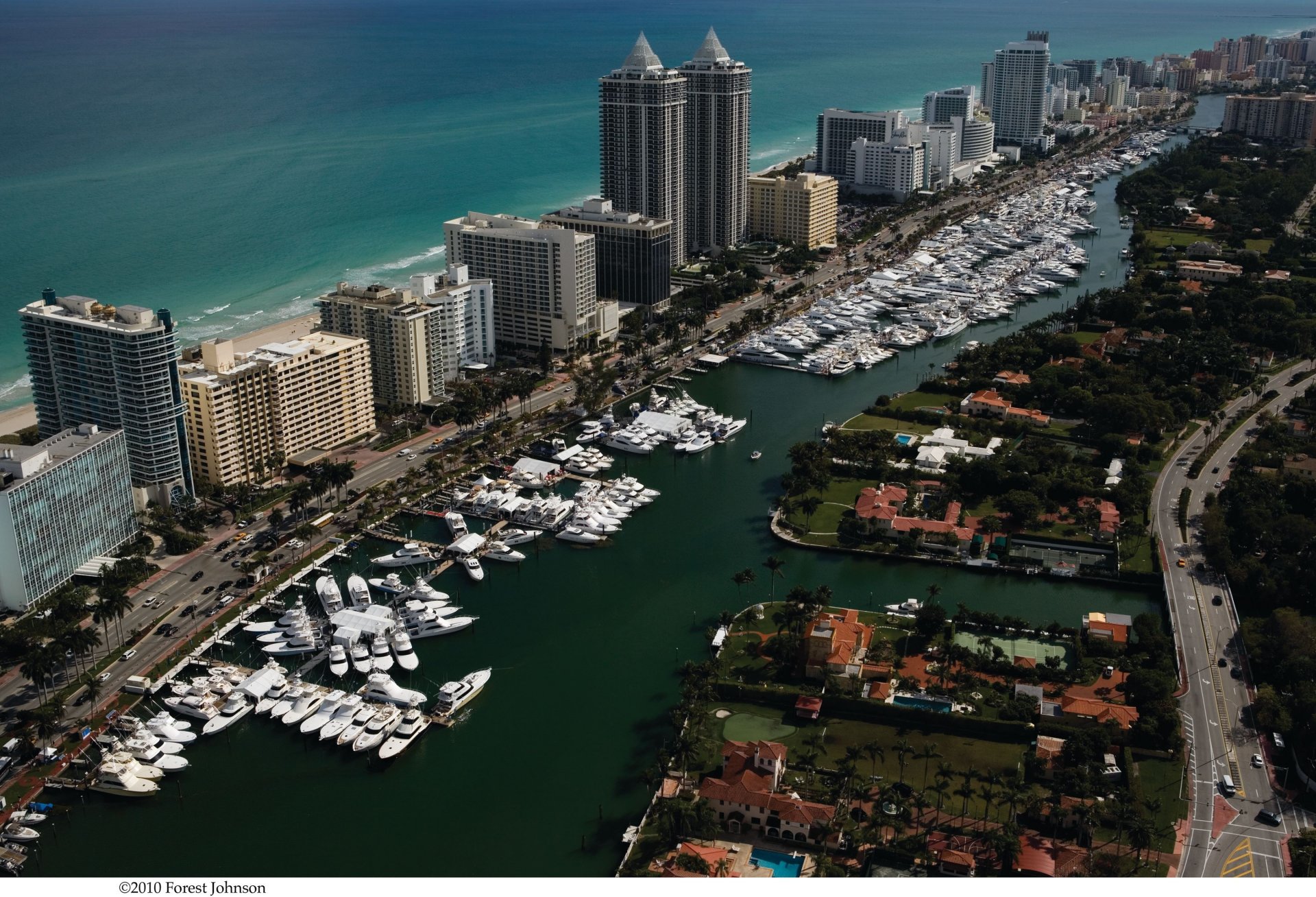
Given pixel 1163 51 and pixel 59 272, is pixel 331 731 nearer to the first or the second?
pixel 59 272

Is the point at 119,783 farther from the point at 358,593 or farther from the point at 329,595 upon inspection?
the point at 358,593

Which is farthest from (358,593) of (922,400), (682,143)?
(682,143)

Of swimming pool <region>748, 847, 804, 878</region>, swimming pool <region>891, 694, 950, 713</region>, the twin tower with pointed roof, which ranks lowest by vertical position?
swimming pool <region>748, 847, 804, 878</region>

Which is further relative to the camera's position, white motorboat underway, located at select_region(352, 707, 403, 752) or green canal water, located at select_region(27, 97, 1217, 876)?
white motorboat underway, located at select_region(352, 707, 403, 752)

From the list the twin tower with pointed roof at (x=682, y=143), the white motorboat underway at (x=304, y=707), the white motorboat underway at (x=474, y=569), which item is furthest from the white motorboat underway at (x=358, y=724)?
the twin tower with pointed roof at (x=682, y=143)

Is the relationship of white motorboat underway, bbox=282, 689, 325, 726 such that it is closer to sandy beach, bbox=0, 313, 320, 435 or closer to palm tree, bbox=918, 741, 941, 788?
palm tree, bbox=918, 741, 941, 788

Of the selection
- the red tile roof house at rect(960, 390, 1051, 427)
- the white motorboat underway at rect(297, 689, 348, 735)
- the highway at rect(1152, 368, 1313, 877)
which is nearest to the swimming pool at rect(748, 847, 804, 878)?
the highway at rect(1152, 368, 1313, 877)
